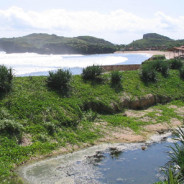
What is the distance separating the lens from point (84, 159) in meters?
11.1

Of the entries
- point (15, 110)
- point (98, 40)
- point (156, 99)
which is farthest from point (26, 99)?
point (98, 40)

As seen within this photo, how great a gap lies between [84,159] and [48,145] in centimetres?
174

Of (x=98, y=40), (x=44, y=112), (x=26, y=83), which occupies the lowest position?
(x=44, y=112)

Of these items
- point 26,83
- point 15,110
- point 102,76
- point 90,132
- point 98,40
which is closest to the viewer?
point 15,110

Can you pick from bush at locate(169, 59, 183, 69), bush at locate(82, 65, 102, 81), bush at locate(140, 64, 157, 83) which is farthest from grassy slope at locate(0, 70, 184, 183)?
bush at locate(169, 59, 183, 69)

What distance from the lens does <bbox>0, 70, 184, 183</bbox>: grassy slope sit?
35.0 ft

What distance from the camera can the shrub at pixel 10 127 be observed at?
37.0 ft

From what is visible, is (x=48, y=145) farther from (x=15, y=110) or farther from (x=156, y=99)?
(x=156, y=99)

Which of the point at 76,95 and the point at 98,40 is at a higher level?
the point at 98,40

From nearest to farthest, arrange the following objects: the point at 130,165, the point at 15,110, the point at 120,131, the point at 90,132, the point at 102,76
Answer: the point at 130,165 < the point at 15,110 < the point at 90,132 < the point at 120,131 < the point at 102,76

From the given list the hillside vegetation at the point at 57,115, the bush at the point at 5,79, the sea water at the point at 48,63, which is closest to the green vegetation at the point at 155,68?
the hillside vegetation at the point at 57,115

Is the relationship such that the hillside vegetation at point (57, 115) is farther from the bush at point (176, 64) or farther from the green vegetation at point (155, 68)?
the bush at point (176, 64)

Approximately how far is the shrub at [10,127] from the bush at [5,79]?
3155 millimetres

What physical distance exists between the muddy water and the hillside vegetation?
2.42 feet
